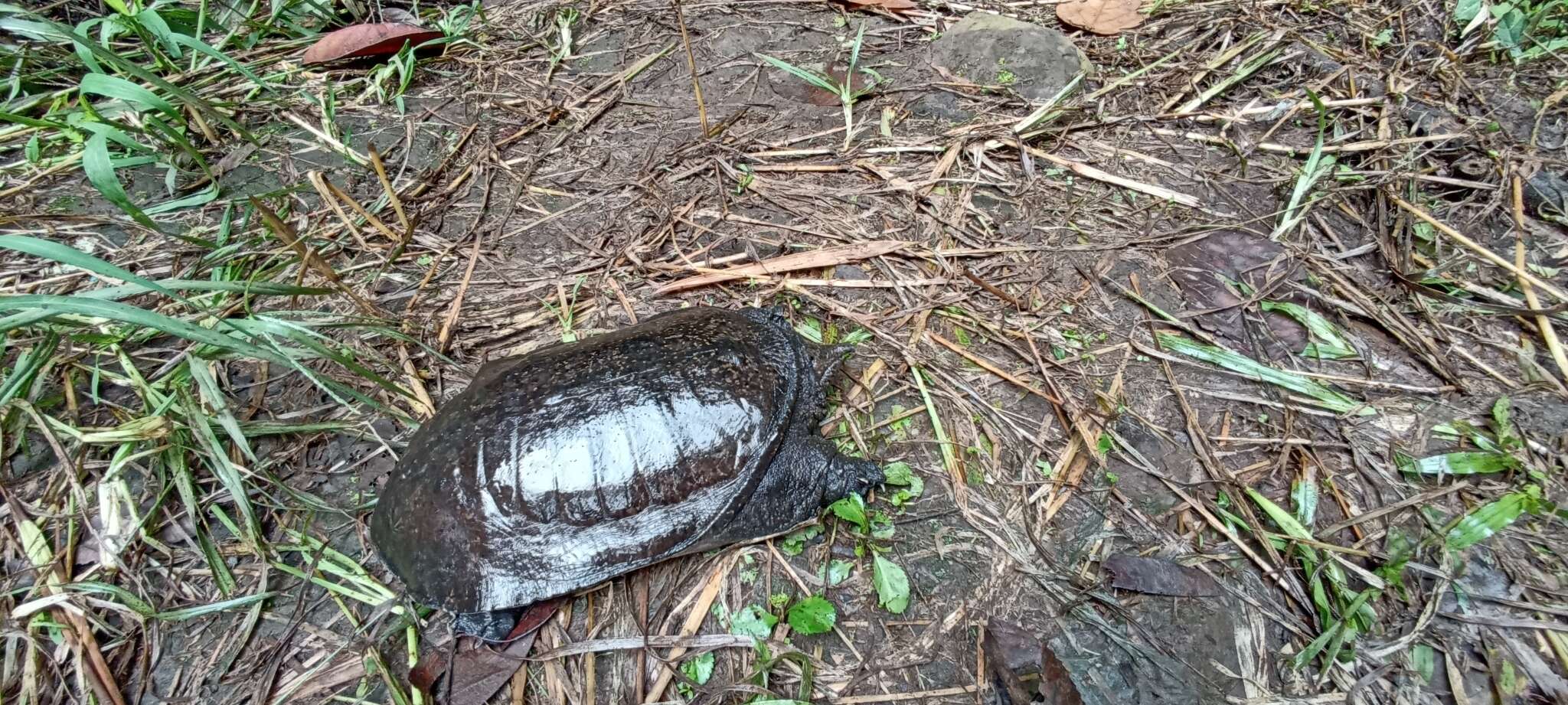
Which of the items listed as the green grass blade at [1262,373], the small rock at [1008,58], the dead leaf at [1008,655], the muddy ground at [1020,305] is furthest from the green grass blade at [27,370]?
the green grass blade at [1262,373]

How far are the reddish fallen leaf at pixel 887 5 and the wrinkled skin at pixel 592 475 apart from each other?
2.54 meters

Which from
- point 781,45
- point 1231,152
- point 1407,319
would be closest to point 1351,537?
point 1407,319

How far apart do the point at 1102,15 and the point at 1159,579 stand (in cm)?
295

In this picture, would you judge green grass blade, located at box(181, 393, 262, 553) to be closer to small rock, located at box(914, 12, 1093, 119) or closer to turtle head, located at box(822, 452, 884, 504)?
turtle head, located at box(822, 452, 884, 504)

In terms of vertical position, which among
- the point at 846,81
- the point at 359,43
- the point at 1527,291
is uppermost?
the point at 359,43

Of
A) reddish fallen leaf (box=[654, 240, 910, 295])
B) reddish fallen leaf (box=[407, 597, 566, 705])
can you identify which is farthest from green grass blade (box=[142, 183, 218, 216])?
reddish fallen leaf (box=[407, 597, 566, 705])

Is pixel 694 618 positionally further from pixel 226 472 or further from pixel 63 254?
pixel 63 254

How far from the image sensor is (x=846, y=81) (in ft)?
10.3

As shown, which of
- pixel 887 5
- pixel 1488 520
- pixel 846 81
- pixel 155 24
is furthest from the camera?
pixel 887 5

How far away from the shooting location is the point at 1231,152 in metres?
2.77

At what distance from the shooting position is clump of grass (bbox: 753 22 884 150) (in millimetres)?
2977

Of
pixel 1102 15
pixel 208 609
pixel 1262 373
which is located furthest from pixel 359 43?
pixel 1262 373

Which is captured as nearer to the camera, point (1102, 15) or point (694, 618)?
point (694, 618)

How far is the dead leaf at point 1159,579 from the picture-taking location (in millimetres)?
1728
